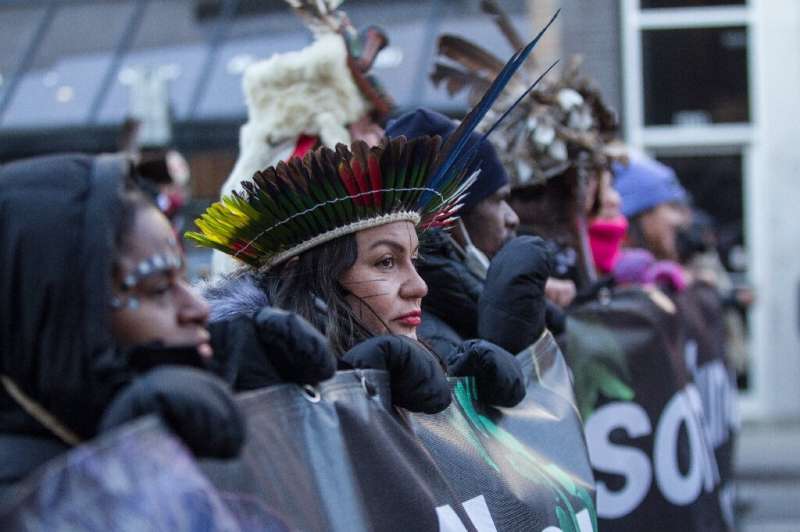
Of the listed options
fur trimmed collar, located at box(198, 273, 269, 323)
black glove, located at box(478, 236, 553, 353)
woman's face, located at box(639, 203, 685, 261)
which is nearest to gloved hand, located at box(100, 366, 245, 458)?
fur trimmed collar, located at box(198, 273, 269, 323)

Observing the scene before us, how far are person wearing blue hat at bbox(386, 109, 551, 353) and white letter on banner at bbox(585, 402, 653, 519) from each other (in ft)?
3.28

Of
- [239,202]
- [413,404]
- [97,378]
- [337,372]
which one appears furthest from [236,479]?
[239,202]

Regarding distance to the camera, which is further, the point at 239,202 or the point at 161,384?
the point at 239,202

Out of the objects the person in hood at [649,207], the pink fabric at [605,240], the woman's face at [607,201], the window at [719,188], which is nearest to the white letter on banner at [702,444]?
the pink fabric at [605,240]

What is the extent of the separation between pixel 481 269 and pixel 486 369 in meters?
0.94

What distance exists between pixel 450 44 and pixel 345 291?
7.43ft

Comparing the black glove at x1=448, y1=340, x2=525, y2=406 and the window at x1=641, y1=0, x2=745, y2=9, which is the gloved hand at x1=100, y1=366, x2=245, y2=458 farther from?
the window at x1=641, y1=0, x2=745, y2=9

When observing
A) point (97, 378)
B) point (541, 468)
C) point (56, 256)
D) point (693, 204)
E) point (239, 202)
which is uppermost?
point (56, 256)

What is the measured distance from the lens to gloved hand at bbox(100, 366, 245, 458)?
5.90ft

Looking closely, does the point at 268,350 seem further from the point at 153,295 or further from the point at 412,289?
the point at 412,289

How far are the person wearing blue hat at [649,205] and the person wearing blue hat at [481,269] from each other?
9.97ft

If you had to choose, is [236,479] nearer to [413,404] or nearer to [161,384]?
[161,384]

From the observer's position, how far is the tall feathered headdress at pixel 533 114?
5.29 meters

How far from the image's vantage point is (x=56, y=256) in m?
1.86
